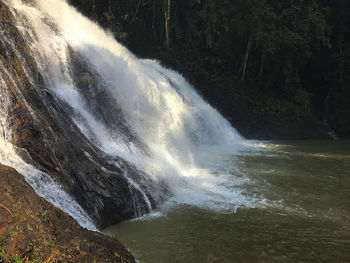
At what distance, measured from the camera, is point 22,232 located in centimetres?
366

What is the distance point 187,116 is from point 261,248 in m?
11.3

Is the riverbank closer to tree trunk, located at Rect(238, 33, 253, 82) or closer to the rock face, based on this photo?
the rock face

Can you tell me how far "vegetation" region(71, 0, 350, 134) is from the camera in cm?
2267

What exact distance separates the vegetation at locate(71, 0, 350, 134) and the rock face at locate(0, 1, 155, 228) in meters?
14.8

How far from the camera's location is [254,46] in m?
25.6

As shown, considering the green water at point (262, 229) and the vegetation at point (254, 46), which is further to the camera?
the vegetation at point (254, 46)

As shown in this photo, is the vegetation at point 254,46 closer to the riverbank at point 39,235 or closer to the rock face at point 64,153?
the rock face at point 64,153

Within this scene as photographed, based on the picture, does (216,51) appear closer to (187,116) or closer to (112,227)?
(187,116)

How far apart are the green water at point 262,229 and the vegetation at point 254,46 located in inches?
526

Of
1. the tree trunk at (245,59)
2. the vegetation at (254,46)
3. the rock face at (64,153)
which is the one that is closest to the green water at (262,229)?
the rock face at (64,153)

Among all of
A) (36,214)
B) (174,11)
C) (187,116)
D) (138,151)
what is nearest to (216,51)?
(174,11)

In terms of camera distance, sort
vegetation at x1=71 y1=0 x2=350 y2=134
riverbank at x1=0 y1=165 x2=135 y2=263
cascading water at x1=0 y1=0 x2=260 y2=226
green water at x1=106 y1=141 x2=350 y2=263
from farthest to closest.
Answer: vegetation at x1=71 y1=0 x2=350 y2=134
cascading water at x1=0 y1=0 x2=260 y2=226
green water at x1=106 y1=141 x2=350 y2=263
riverbank at x1=0 y1=165 x2=135 y2=263

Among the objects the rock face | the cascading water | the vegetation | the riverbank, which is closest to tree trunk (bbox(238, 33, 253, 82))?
the vegetation

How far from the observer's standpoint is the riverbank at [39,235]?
11.6 ft
